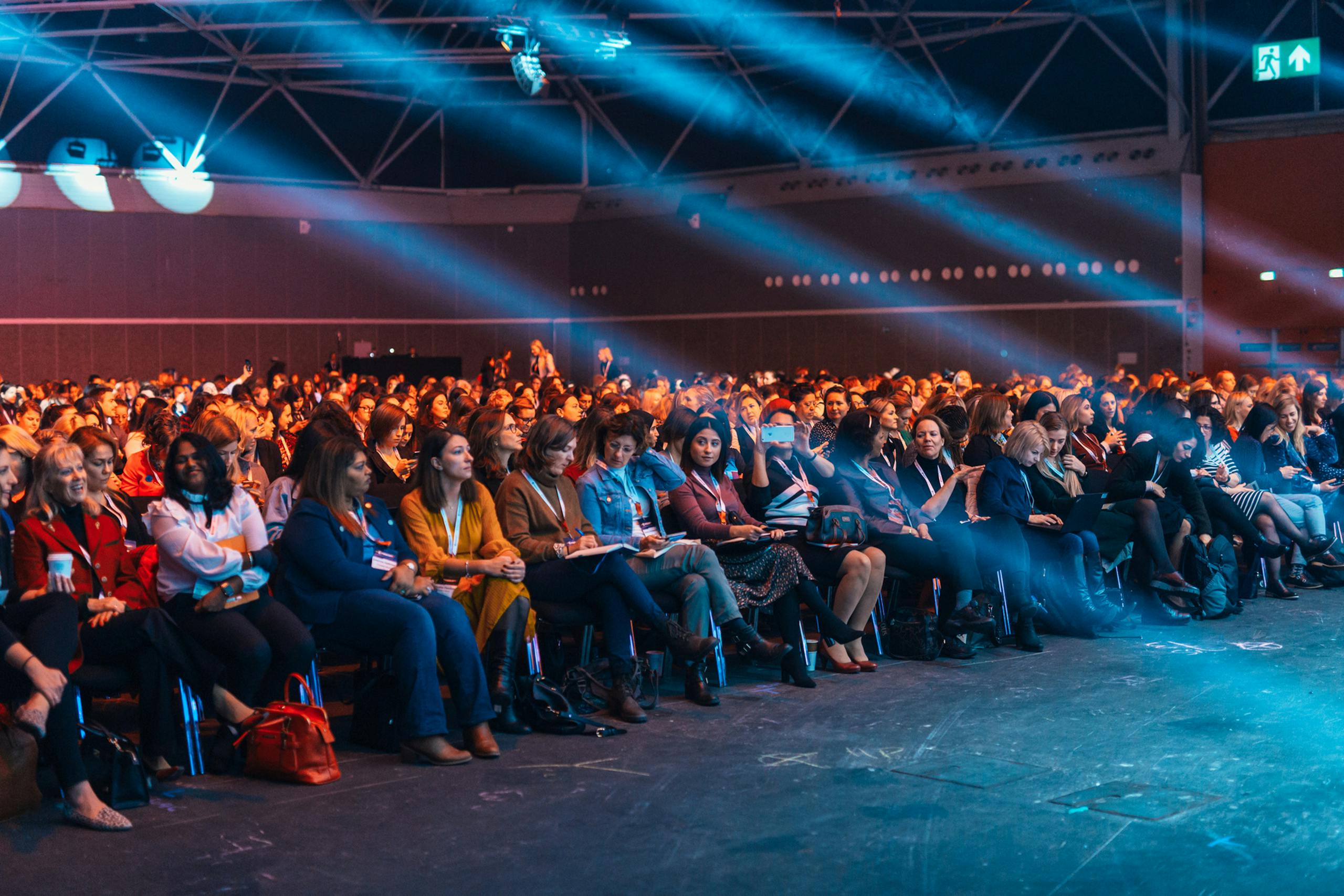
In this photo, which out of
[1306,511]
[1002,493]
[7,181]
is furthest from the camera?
[7,181]

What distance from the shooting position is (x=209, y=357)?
85.1ft

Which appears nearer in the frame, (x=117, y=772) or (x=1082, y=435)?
(x=117, y=772)

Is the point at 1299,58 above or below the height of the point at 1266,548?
above

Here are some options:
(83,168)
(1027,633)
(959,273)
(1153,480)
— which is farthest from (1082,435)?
(83,168)

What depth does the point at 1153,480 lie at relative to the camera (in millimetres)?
7613

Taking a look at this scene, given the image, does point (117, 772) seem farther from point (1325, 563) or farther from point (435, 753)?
point (1325, 563)

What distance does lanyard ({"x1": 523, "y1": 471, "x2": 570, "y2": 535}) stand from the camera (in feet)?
18.3

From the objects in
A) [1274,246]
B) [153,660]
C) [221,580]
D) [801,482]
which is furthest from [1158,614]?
[1274,246]

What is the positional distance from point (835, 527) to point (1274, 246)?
14906 millimetres

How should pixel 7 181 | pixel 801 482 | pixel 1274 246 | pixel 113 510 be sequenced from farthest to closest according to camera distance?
1. pixel 7 181
2. pixel 1274 246
3. pixel 801 482
4. pixel 113 510

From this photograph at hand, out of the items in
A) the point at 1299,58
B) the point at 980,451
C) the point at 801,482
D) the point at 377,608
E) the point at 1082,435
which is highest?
the point at 1299,58

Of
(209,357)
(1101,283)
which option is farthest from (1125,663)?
(209,357)

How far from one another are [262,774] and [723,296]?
69.4 feet

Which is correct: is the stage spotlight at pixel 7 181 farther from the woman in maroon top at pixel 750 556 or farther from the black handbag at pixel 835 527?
the black handbag at pixel 835 527
